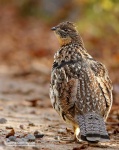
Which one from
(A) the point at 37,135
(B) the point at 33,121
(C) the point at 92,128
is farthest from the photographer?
(B) the point at 33,121

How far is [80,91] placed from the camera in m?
6.68

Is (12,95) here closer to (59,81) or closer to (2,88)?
(2,88)

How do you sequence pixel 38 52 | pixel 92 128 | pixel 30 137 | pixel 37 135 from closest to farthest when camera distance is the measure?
1. pixel 92 128
2. pixel 30 137
3. pixel 37 135
4. pixel 38 52

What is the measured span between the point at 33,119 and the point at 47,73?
5.97 meters

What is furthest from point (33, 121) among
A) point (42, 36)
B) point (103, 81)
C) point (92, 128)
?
point (42, 36)

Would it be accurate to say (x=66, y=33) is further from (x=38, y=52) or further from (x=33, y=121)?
(x=38, y=52)

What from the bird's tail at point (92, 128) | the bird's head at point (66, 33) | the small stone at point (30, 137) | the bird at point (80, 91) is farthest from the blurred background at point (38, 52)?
the bird's head at point (66, 33)

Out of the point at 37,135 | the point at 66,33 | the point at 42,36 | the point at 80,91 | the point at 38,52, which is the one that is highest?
the point at 42,36

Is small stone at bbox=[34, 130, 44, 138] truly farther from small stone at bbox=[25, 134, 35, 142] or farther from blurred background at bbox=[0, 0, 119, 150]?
small stone at bbox=[25, 134, 35, 142]

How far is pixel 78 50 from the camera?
7414mm

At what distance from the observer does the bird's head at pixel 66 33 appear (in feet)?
25.4

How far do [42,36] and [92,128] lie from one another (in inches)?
668

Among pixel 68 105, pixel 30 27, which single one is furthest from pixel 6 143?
pixel 30 27

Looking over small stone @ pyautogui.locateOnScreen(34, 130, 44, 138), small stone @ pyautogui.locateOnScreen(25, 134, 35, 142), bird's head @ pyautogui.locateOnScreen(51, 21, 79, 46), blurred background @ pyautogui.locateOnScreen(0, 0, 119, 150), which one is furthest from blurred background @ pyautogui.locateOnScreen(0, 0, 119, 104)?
small stone @ pyautogui.locateOnScreen(25, 134, 35, 142)
